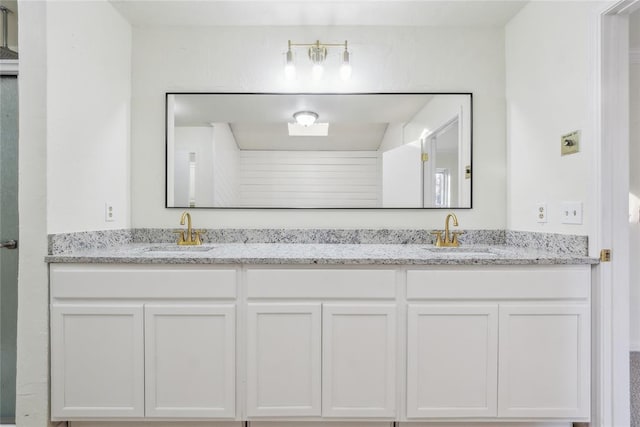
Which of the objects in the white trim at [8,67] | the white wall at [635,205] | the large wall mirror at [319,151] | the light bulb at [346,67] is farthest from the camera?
the white wall at [635,205]

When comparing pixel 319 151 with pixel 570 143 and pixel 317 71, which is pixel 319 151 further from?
pixel 570 143

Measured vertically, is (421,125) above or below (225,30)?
below

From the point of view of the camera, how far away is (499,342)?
5.06 ft

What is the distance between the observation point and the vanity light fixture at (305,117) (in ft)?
7.13

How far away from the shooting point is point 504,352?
5.06ft

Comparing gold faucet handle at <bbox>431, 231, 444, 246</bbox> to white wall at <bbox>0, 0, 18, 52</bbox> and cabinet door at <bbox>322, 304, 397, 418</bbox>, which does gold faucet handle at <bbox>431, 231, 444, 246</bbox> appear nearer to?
cabinet door at <bbox>322, 304, 397, 418</bbox>

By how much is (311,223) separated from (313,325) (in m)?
0.78

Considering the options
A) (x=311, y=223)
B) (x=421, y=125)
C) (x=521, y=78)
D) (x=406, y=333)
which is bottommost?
(x=406, y=333)

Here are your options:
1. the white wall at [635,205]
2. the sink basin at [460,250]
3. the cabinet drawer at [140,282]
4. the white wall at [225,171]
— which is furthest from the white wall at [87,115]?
the white wall at [635,205]

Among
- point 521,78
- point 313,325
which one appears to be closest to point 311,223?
point 313,325

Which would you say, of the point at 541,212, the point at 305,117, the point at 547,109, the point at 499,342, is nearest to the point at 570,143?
the point at 547,109

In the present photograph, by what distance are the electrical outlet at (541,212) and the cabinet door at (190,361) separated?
5.47 feet

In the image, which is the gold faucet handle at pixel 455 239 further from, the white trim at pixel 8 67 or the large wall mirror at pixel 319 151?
the white trim at pixel 8 67

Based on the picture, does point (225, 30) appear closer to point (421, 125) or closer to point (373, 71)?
point (373, 71)
